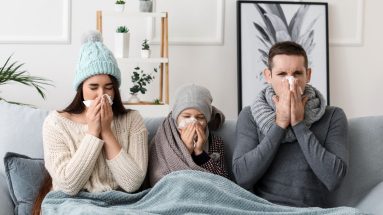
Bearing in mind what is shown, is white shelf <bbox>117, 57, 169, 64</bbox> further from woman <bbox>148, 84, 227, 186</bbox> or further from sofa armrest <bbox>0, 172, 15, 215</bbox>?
sofa armrest <bbox>0, 172, 15, 215</bbox>

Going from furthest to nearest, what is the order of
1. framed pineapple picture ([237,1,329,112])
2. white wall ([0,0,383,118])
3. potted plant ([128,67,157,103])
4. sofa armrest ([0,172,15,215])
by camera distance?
framed pineapple picture ([237,1,329,112])
white wall ([0,0,383,118])
potted plant ([128,67,157,103])
sofa armrest ([0,172,15,215])

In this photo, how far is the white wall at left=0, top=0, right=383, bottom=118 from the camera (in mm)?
3824

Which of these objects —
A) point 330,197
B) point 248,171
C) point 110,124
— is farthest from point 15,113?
point 330,197

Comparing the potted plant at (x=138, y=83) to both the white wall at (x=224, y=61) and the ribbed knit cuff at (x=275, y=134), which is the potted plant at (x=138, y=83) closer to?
the white wall at (x=224, y=61)

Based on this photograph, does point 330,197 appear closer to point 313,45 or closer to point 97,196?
point 97,196

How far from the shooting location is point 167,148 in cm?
232

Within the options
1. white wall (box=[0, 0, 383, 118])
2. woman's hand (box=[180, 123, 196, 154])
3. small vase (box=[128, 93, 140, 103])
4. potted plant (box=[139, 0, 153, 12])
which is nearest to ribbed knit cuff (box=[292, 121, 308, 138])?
woman's hand (box=[180, 123, 196, 154])

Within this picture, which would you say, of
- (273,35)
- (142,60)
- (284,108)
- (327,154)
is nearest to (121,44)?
(142,60)

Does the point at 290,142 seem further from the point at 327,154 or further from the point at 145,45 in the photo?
the point at 145,45

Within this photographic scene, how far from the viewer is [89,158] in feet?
7.09

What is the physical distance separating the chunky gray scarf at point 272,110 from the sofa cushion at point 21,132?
0.84 metres

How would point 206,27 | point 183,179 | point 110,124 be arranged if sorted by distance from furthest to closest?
1. point 206,27
2. point 110,124
3. point 183,179

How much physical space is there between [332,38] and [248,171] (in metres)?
2.18

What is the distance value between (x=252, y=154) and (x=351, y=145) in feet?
1.47
